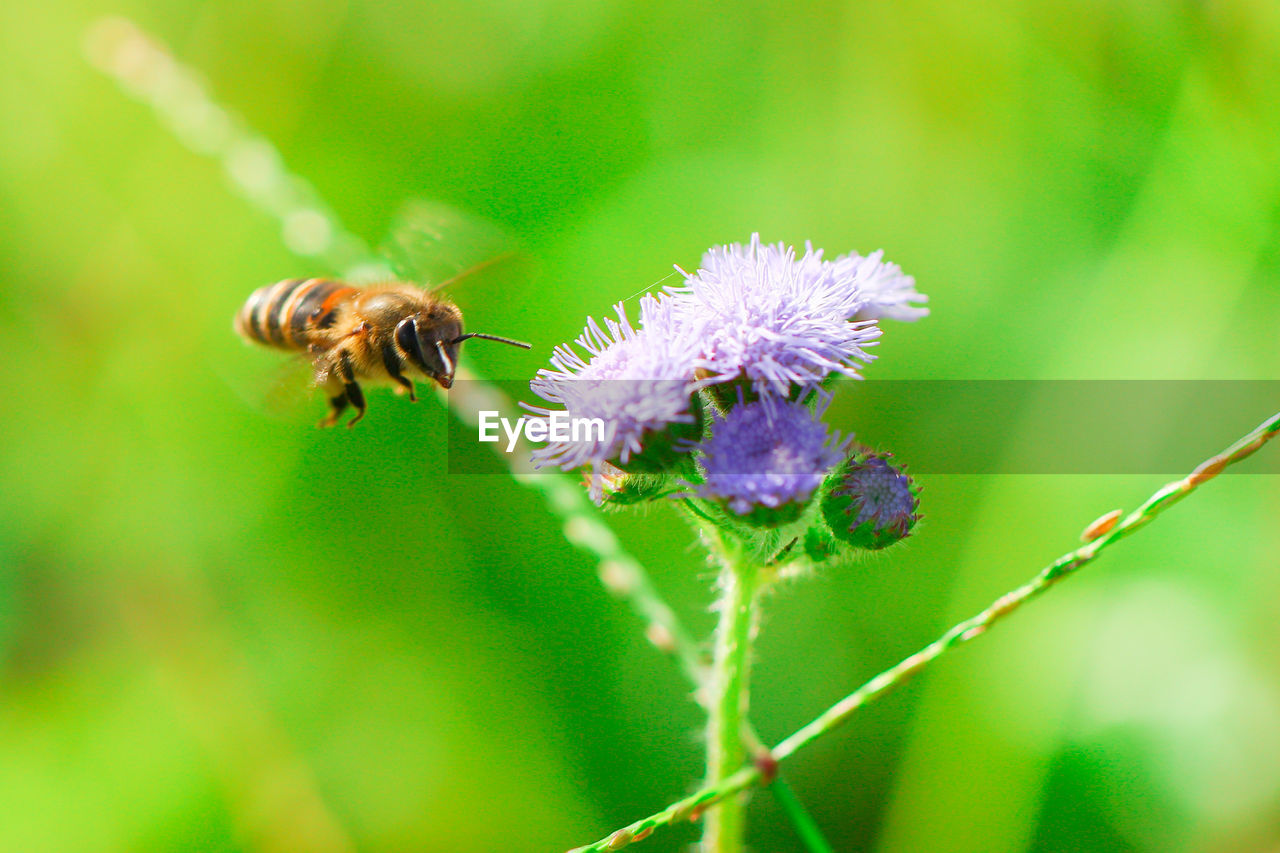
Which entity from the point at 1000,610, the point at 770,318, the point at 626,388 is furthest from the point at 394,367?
the point at 1000,610

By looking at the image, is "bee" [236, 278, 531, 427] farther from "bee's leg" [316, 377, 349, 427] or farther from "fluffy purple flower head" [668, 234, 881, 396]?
"fluffy purple flower head" [668, 234, 881, 396]

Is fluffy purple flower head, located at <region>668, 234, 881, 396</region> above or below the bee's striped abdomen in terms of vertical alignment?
below

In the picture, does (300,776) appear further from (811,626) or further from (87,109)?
(87,109)

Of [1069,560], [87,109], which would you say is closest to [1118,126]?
[1069,560]

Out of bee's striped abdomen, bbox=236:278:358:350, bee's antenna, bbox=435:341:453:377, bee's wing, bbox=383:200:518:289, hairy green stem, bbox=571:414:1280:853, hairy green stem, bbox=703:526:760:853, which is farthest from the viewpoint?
bee's wing, bbox=383:200:518:289
